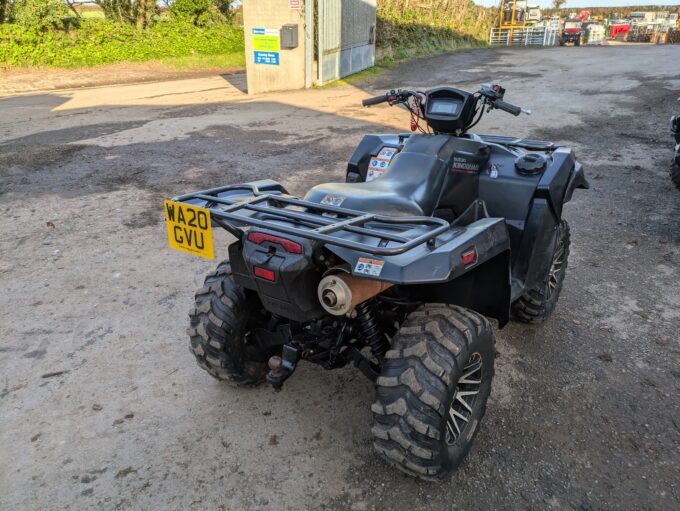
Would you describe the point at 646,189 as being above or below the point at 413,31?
below

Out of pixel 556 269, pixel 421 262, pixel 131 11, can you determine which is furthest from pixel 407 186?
pixel 131 11

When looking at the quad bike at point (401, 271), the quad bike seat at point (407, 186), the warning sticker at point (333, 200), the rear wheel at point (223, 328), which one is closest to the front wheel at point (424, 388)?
the quad bike at point (401, 271)

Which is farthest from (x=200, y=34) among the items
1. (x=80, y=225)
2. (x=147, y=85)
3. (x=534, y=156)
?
(x=534, y=156)

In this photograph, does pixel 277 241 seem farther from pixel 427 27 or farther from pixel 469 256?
pixel 427 27

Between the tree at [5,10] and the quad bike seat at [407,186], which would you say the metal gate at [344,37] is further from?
the quad bike seat at [407,186]

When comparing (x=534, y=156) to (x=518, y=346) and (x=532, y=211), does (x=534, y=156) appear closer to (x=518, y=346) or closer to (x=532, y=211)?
(x=532, y=211)

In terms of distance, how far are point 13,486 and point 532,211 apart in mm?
3281

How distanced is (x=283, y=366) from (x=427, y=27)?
26375mm

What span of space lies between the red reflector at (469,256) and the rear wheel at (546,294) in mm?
1502

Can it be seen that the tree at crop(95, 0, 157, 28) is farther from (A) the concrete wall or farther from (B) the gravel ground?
(B) the gravel ground

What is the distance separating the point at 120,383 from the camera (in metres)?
3.38

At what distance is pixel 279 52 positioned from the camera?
14312 millimetres

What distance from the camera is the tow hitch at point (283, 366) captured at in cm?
272

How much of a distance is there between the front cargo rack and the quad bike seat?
0.19 m
